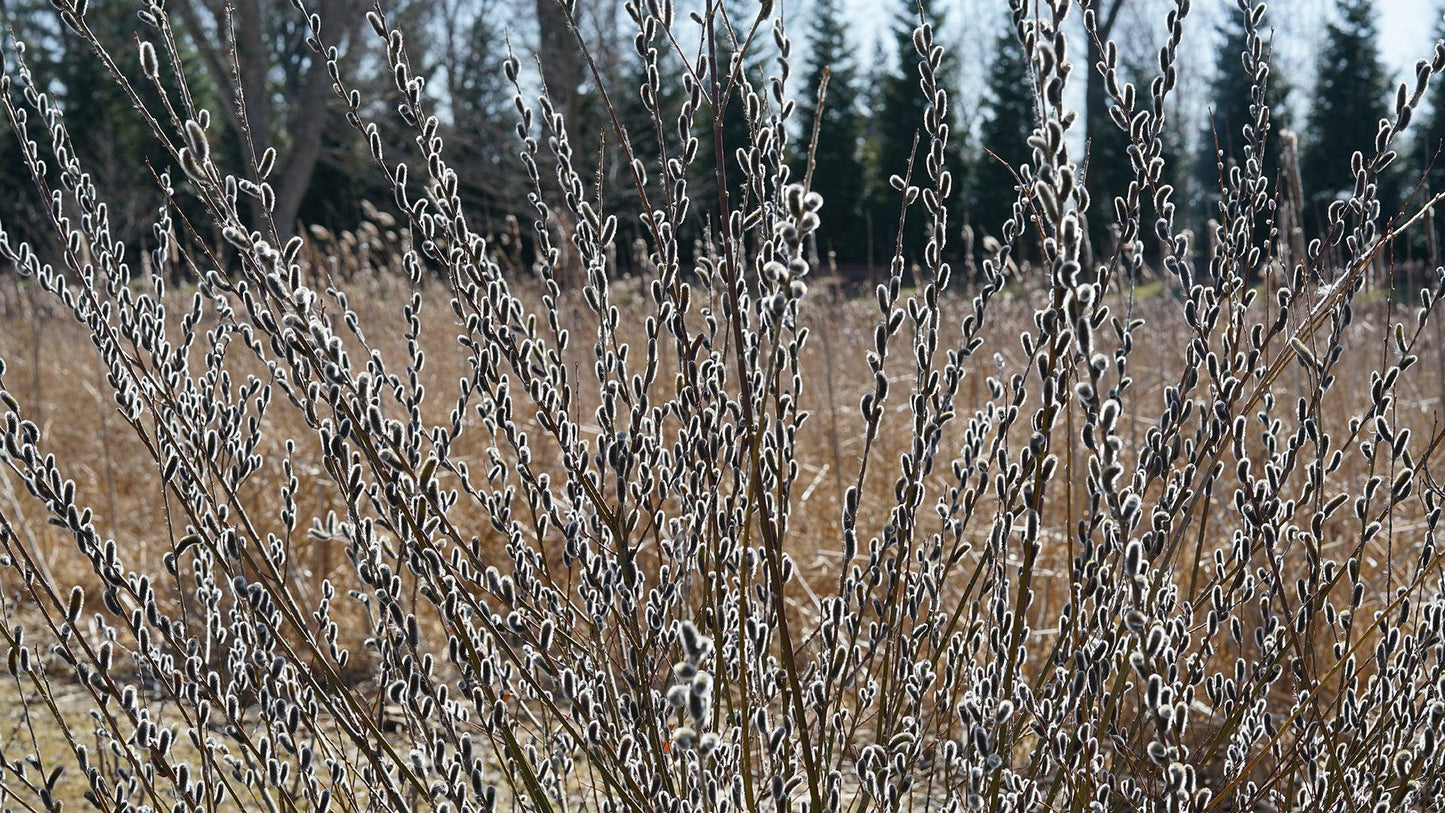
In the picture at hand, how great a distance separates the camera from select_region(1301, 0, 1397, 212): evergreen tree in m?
22.8

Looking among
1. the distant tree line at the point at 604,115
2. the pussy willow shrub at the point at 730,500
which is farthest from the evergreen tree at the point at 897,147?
the pussy willow shrub at the point at 730,500

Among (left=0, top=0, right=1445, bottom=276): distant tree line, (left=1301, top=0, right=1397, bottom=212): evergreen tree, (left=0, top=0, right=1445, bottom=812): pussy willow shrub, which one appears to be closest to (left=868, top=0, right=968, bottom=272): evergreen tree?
(left=0, top=0, right=1445, bottom=276): distant tree line

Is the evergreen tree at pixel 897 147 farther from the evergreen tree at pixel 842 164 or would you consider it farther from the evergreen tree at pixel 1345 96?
the evergreen tree at pixel 1345 96

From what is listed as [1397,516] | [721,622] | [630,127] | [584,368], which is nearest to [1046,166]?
[721,622]

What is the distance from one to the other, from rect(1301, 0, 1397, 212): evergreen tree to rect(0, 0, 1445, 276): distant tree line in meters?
0.04

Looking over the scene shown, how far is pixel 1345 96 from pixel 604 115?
15.4 m

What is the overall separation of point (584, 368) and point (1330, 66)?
2329cm

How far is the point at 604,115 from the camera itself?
16.9m

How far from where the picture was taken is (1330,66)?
932 inches

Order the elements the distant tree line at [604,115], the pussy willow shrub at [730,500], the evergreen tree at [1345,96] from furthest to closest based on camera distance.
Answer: the evergreen tree at [1345,96] < the distant tree line at [604,115] < the pussy willow shrub at [730,500]

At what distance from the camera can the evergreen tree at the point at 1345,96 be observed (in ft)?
74.9

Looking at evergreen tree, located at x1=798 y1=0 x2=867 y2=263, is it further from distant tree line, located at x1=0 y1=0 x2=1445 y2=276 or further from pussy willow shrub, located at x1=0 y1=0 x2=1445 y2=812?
pussy willow shrub, located at x1=0 y1=0 x2=1445 y2=812

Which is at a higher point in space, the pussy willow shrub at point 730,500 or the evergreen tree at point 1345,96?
the evergreen tree at point 1345,96

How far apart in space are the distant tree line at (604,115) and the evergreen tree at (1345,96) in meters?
0.04
